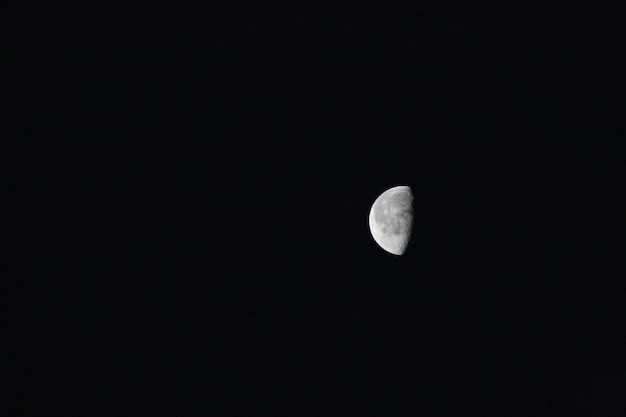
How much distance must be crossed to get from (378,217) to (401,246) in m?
0.47

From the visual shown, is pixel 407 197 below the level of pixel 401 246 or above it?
above

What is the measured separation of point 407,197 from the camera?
3.71 meters

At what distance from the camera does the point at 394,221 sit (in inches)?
140

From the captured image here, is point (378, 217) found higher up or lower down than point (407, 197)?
lower down

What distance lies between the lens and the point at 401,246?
11.9 ft

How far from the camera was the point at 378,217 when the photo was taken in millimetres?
3664

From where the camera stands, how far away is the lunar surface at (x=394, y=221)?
356 cm

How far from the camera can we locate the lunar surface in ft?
11.7

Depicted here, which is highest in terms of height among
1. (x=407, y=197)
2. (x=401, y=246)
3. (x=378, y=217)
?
(x=407, y=197)

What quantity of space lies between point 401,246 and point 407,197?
0.64 meters
